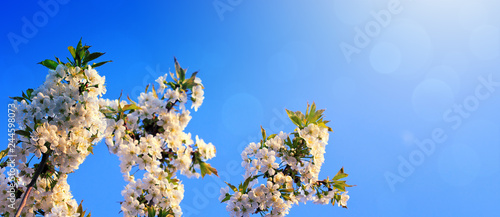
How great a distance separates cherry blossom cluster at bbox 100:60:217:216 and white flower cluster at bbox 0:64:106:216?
19 centimetres

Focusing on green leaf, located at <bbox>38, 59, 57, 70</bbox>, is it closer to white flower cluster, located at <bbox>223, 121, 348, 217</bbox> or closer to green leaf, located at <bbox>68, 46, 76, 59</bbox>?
green leaf, located at <bbox>68, 46, 76, 59</bbox>

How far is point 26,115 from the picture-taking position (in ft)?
8.78

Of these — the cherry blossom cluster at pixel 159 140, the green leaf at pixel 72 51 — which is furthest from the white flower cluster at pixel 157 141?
the green leaf at pixel 72 51

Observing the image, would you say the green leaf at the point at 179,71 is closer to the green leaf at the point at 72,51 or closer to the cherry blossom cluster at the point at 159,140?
the cherry blossom cluster at the point at 159,140

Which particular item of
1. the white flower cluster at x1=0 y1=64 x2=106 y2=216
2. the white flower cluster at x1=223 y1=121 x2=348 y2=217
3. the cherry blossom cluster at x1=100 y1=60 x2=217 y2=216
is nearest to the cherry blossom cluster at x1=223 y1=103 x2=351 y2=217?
the white flower cluster at x1=223 y1=121 x2=348 y2=217

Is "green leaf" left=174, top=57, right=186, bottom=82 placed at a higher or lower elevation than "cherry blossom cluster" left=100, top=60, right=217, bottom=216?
higher

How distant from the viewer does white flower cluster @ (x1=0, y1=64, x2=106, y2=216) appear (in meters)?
2.67

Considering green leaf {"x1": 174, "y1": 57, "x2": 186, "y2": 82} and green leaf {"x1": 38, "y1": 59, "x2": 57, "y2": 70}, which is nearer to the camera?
green leaf {"x1": 174, "y1": 57, "x2": 186, "y2": 82}

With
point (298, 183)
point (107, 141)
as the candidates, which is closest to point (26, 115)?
point (107, 141)

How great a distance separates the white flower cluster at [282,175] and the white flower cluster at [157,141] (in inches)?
29.6

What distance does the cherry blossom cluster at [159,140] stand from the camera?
259 cm

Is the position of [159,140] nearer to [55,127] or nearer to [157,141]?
[157,141]

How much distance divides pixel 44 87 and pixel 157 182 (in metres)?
1.34

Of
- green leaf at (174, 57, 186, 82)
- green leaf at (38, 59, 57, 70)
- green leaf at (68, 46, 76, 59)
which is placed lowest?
green leaf at (174, 57, 186, 82)
